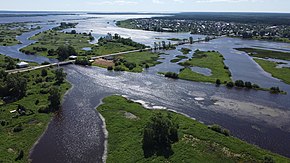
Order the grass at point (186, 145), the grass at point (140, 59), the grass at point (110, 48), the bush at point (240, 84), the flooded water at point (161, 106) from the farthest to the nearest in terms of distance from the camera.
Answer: the grass at point (110, 48), the grass at point (140, 59), the bush at point (240, 84), the flooded water at point (161, 106), the grass at point (186, 145)

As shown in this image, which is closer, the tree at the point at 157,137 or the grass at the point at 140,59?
the tree at the point at 157,137

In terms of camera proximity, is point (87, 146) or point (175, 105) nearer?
point (87, 146)

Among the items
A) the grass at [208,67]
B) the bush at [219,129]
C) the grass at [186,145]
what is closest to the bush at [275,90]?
the grass at [208,67]

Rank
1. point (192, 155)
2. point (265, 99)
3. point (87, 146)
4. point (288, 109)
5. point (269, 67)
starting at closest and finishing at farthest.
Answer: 1. point (192, 155)
2. point (87, 146)
3. point (288, 109)
4. point (265, 99)
5. point (269, 67)

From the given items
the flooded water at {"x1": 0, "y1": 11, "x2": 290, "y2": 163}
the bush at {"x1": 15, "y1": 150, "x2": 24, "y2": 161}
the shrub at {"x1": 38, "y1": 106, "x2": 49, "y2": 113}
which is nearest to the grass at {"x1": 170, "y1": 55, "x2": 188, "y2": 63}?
the flooded water at {"x1": 0, "y1": 11, "x2": 290, "y2": 163}

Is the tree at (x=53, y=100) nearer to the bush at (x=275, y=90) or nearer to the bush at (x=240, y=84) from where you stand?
the bush at (x=240, y=84)

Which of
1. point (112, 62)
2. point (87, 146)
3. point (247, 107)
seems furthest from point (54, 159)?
point (112, 62)

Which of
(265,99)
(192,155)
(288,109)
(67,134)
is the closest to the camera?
(192,155)

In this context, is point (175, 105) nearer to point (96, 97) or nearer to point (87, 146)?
point (96, 97)
